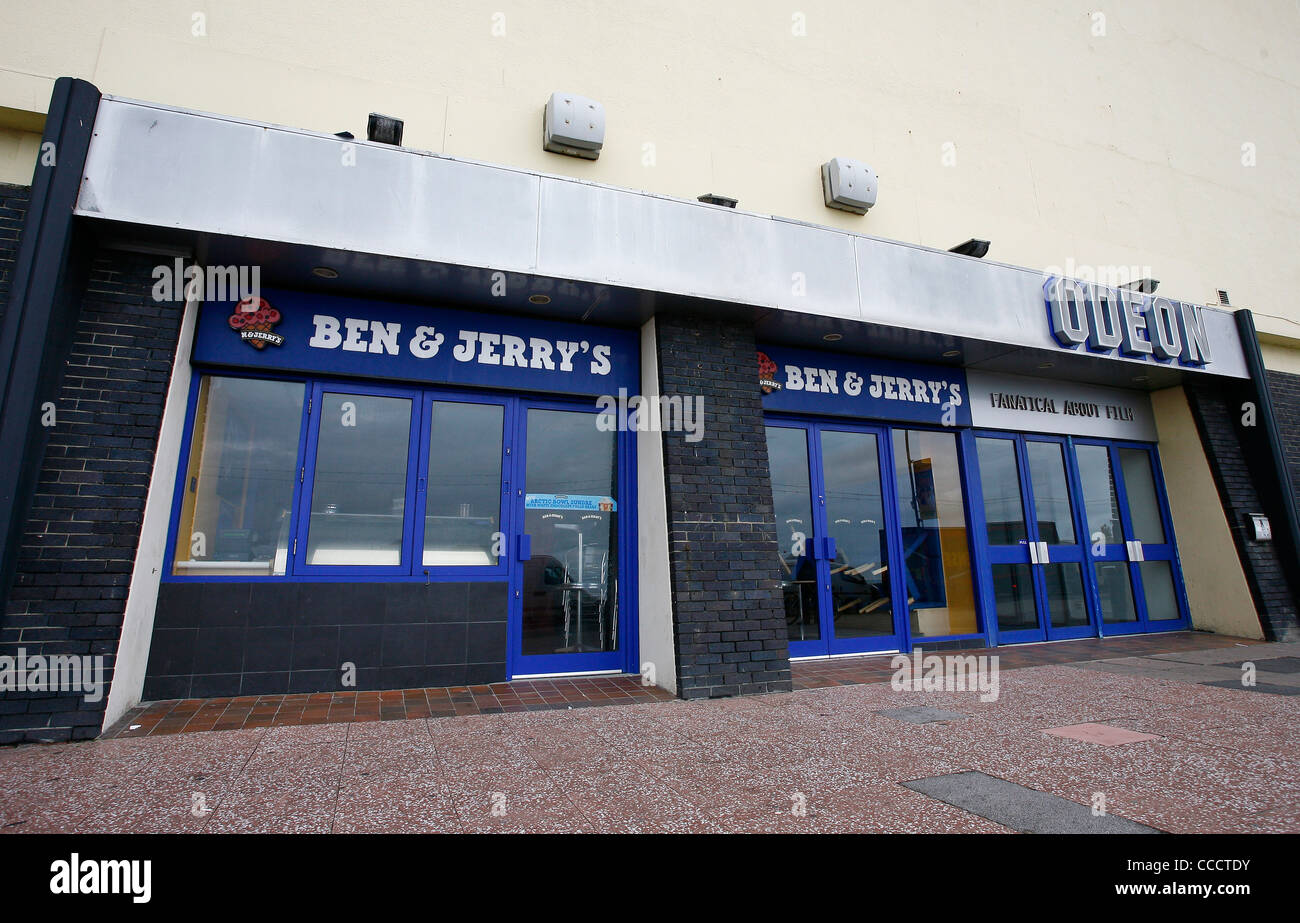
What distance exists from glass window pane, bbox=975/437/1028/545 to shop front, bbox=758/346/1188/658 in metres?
0.02

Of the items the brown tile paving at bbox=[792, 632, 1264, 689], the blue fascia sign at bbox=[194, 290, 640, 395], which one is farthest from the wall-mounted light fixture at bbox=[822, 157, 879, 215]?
the brown tile paving at bbox=[792, 632, 1264, 689]

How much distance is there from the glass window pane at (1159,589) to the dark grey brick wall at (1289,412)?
6.28 ft

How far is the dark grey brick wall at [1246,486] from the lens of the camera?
25.5ft

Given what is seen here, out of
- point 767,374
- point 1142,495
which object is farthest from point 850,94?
point 1142,495

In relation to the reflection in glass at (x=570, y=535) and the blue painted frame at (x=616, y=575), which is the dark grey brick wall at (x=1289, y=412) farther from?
the reflection in glass at (x=570, y=535)

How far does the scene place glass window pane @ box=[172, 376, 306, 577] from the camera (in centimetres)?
496

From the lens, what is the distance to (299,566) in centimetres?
506

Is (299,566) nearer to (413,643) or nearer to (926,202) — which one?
(413,643)

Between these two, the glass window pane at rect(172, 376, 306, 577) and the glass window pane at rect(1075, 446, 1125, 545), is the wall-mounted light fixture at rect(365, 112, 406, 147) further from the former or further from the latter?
the glass window pane at rect(1075, 446, 1125, 545)

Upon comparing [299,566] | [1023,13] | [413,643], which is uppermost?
[1023,13]

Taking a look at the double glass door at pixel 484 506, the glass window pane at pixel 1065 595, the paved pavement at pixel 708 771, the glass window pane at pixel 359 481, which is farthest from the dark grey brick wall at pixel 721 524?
the glass window pane at pixel 1065 595

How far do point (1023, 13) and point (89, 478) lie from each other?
1204 cm
